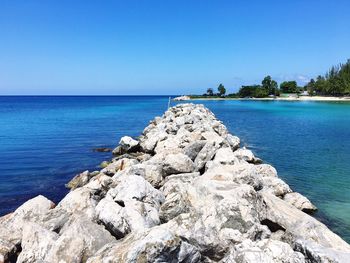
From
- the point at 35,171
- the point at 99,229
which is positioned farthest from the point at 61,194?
the point at 99,229

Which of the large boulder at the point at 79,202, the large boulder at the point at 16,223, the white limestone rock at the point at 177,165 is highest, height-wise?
the white limestone rock at the point at 177,165

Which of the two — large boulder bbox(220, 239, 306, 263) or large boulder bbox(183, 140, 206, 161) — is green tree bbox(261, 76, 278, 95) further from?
large boulder bbox(220, 239, 306, 263)

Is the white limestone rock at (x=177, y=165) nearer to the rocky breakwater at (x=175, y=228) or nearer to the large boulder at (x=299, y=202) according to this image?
→ the rocky breakwater at (x=175, y=228)

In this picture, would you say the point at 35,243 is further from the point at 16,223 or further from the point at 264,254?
the point at 264,254

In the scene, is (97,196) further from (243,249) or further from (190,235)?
(243,249)

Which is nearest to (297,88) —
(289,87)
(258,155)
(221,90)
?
(289,87)

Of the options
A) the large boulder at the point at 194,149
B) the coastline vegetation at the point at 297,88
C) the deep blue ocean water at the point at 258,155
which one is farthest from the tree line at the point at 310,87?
the large boulder at the point at 194,149

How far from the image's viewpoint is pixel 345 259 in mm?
5750

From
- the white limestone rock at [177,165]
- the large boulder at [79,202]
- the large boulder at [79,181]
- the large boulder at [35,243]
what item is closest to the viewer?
the large boulder at [35,243]

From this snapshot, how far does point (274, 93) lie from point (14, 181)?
5520 inches

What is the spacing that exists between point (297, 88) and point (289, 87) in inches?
193

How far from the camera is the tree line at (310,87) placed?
127m

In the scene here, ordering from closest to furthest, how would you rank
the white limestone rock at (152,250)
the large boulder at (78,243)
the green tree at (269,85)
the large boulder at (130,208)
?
1. the white limestone rock at (152,250)
2. the large boulder at (78,243)
3. the large boulder at (130,208)
4. the green tree at (269,85)

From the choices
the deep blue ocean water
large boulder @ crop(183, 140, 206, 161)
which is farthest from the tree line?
large boulder @ crop(183, 140, 206, 161)
